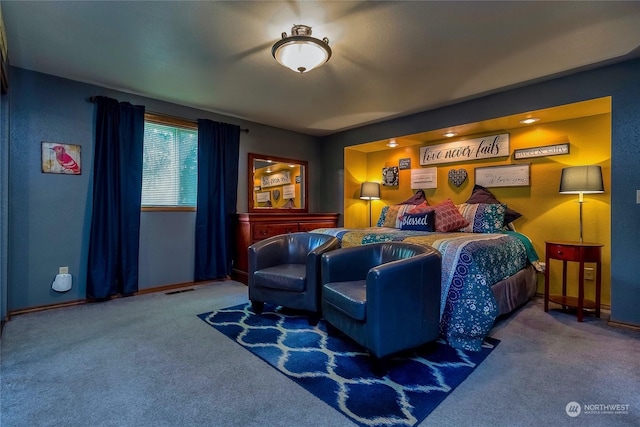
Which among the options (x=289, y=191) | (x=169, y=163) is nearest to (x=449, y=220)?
(x=289, y=191)

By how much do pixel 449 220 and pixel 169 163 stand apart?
3.77m

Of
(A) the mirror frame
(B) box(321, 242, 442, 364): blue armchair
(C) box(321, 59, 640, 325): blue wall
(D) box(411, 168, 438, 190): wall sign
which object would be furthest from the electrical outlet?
(A) the mirror frame

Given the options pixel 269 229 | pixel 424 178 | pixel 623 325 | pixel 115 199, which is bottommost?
pixel 623 325

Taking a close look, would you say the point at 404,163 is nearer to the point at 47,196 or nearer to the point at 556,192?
the point at 556,192

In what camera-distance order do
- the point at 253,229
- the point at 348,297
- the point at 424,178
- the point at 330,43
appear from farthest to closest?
the point at 424,178
the point at 253,229
the point at 330,43
the point at 348,297

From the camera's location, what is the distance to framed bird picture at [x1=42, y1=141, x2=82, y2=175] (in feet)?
10.5

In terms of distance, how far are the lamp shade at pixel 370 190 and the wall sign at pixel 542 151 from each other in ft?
6.83

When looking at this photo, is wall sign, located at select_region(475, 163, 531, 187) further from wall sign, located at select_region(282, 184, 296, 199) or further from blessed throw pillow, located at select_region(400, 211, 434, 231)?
wall sign, located at select_region(282, 184, 296, 199)

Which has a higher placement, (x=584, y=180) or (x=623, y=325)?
(x=584, y=180)

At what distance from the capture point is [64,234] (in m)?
3.33

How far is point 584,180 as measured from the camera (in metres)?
3.03

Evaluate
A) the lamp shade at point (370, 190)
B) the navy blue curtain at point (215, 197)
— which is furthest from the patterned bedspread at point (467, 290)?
the navy blue curtain at point (215, 197)

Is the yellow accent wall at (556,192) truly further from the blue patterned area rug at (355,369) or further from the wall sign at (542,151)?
the blue patterned area rug at (355,369)

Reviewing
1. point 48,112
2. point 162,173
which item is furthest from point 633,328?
point 48,112
